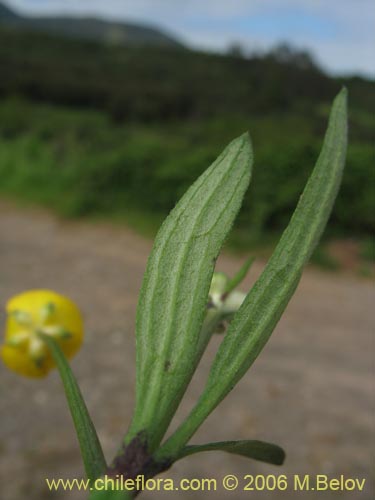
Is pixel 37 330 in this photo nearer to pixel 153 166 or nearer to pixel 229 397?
pixel 229 397

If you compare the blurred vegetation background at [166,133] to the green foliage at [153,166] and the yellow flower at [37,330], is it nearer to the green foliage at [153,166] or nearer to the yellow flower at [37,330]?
the green foliage at [153,166]

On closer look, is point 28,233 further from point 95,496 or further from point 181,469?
point 95,496

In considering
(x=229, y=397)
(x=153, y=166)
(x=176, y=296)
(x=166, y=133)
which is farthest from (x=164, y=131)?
(x=176, y=296)

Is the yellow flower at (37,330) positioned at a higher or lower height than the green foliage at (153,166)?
higher

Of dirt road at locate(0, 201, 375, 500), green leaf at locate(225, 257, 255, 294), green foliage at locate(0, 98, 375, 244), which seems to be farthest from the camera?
green foliage at locate(0, 98, 375, 244)

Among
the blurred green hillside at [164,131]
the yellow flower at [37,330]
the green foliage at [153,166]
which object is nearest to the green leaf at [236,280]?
the yellow flower at [37,330]

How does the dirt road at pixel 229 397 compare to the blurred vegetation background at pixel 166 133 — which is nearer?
the dirt road at pixel 229 397

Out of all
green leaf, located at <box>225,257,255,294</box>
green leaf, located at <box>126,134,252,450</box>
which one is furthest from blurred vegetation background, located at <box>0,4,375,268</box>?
green leaf, located at <box>126,134,252,450</box>

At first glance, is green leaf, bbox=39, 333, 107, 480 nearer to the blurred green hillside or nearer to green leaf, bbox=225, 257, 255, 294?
green leaf, bbox=225, 257, 255, 294
